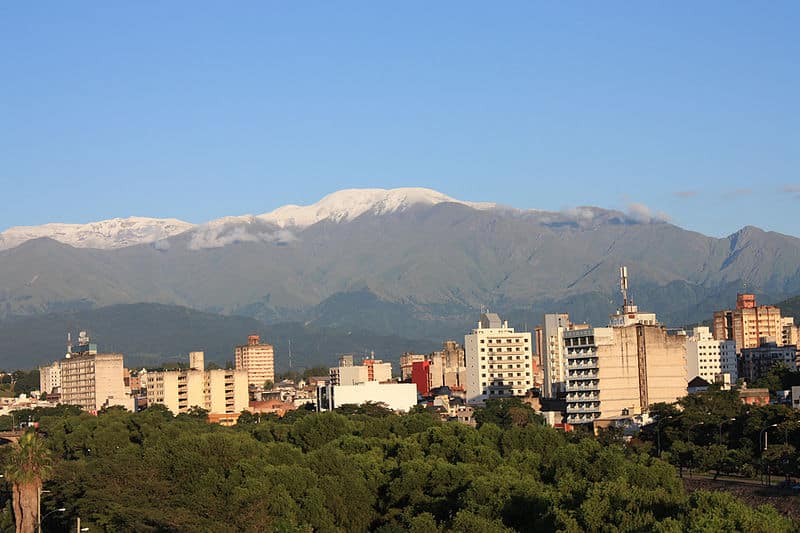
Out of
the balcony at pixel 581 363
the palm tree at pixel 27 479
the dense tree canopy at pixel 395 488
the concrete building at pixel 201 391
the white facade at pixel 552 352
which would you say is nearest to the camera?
the dense tree canopy at pixel 395 488

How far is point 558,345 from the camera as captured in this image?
180250 millimetres

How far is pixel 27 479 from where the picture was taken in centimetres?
7250

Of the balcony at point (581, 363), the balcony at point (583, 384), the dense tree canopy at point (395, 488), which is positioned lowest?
the dense tree canopy at point (395, 488)

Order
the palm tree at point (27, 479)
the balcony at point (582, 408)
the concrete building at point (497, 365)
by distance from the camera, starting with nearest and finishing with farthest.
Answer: the palm tree at point (27, 479), the balcony at point (582, 408), the concrete building at point (497, 365)

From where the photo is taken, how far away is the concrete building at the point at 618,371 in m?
124

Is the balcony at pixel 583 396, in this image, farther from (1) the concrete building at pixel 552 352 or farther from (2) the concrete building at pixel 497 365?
(1) the concrete building at pixel 552 352

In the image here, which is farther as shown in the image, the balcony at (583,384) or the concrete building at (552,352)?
the concrete building at (552,352)

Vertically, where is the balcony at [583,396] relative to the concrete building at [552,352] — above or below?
below

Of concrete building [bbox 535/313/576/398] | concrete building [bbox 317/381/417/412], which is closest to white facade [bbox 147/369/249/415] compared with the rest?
concrete building [bbox 317/381/417/412]

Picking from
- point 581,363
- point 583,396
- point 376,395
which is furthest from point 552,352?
point 583,396

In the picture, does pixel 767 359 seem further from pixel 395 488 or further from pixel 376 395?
pixel 395 488

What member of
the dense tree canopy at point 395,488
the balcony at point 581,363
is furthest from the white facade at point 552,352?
the dense tree canopy at point 395,488

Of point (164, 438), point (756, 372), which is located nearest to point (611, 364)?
point (164, 438)

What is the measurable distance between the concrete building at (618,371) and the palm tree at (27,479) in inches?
2438
